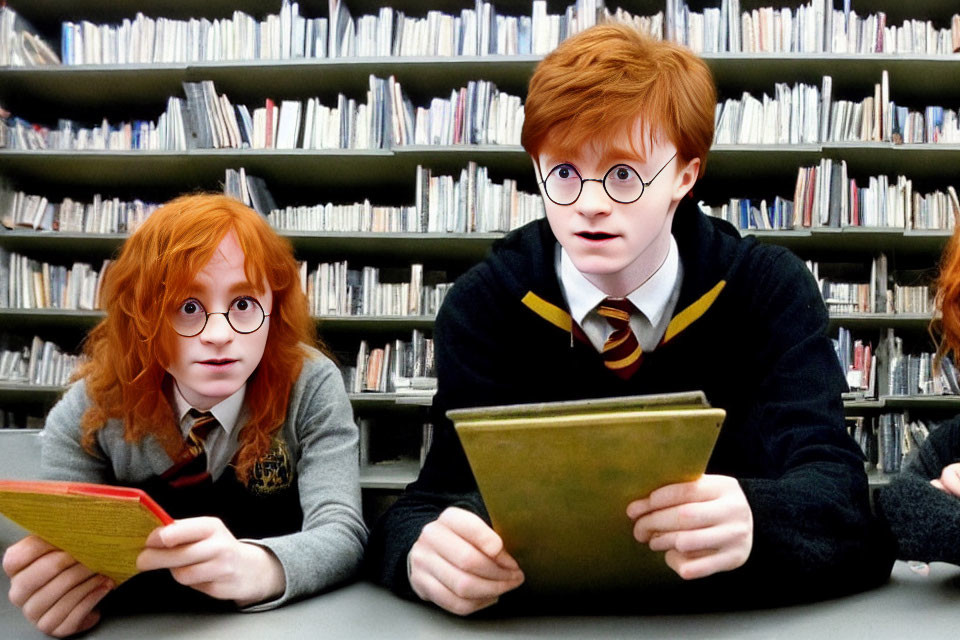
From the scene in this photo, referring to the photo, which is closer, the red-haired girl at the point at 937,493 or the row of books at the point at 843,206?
the red-haired girl at the point at 937,493

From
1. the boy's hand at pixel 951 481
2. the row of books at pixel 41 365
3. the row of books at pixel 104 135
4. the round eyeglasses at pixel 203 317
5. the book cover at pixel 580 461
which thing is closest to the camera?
the book cover at pixel 580 461

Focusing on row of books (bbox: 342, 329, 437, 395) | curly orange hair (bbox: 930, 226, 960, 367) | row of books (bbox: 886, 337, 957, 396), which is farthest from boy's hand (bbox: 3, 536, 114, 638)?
row of books (bbox: 886, 337, 957, 396)

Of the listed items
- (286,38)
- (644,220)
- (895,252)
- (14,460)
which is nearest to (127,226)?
(286,38)

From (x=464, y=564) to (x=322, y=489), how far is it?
354 millimetres

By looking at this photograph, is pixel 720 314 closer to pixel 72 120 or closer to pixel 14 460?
pixel 14 460

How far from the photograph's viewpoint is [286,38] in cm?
317

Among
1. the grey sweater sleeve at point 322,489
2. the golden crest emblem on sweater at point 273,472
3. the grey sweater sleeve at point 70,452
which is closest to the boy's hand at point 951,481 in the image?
the grey sweater sleeve at point 322,489

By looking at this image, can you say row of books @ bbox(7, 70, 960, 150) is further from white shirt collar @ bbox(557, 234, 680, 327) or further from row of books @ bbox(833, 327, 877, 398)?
white shirt collar @ bbox(557, 234, 680, 327)

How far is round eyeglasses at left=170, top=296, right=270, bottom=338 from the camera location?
90 centimetres

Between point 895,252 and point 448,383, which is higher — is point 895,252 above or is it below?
above

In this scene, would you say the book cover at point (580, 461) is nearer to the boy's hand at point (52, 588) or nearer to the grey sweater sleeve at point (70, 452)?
the boy's hand at point (52, 588)

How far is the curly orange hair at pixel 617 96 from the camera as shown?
0.80 metres

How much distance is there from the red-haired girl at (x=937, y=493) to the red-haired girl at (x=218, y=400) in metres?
0.61

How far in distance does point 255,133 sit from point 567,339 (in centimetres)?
261
